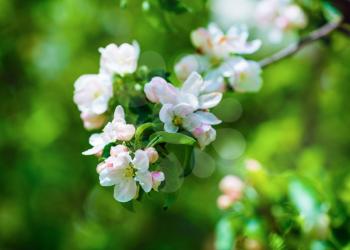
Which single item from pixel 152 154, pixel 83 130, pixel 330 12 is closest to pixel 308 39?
pixel 330 12

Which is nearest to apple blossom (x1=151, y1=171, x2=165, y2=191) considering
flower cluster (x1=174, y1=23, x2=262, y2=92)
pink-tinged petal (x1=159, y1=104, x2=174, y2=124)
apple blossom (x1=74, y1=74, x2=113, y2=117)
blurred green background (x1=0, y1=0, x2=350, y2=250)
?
pink-tinged petal (x1=159, y1=104, x2=174, y2=124)

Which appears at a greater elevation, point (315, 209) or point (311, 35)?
point (311, 35)

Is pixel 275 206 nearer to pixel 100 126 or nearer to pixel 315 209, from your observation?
pixel 315 209

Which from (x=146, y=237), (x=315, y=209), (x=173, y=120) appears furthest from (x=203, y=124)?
(x=146, y=237)

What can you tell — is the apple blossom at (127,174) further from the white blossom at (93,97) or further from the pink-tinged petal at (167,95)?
the white blossom at (93,97)

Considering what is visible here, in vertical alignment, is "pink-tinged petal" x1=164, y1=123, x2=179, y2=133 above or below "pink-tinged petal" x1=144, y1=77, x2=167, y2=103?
below

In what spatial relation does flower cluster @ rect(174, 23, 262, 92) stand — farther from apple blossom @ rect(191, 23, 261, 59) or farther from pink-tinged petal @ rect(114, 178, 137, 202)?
pink-tinged petal @ rect(114, 178, 137, 202)
